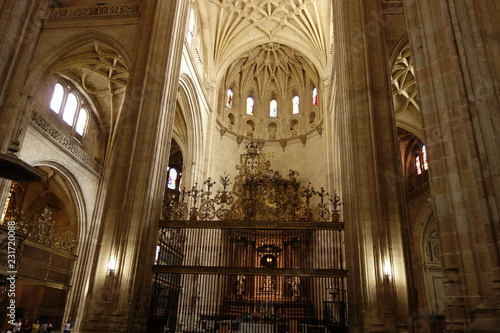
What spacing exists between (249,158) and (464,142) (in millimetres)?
11576

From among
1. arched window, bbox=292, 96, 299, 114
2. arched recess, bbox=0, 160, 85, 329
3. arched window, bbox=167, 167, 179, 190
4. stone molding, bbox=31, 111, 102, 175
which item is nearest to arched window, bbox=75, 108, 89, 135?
stone molding, bbox=31, 111, 102, 175

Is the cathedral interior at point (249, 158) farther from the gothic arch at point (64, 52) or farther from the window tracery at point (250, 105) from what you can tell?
the window tracery at point (250, 105)

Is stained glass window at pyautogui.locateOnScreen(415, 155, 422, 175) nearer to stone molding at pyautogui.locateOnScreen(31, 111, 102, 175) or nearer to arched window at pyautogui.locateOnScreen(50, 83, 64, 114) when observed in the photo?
stone molding at pyautogui.locateOnScreen(31, 111, 102, 175)

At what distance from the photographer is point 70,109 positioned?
67.2 ft

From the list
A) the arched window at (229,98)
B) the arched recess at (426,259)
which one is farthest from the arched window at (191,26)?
the arched recess at (426,259)

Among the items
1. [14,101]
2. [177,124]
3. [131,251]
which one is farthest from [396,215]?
[177,124]

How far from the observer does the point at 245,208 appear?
12.3 m

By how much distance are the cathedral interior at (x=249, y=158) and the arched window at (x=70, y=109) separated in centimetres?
11

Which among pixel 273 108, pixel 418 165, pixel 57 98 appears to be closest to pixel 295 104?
pixel 273 108

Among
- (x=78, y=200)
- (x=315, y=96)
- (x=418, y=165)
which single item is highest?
(x=315, y=96)

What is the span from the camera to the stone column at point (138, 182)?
34.8ft

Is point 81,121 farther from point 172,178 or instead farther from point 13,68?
point 172,178

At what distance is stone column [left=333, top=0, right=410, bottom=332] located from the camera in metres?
9.98

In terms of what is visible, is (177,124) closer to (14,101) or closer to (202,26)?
(202,26)
